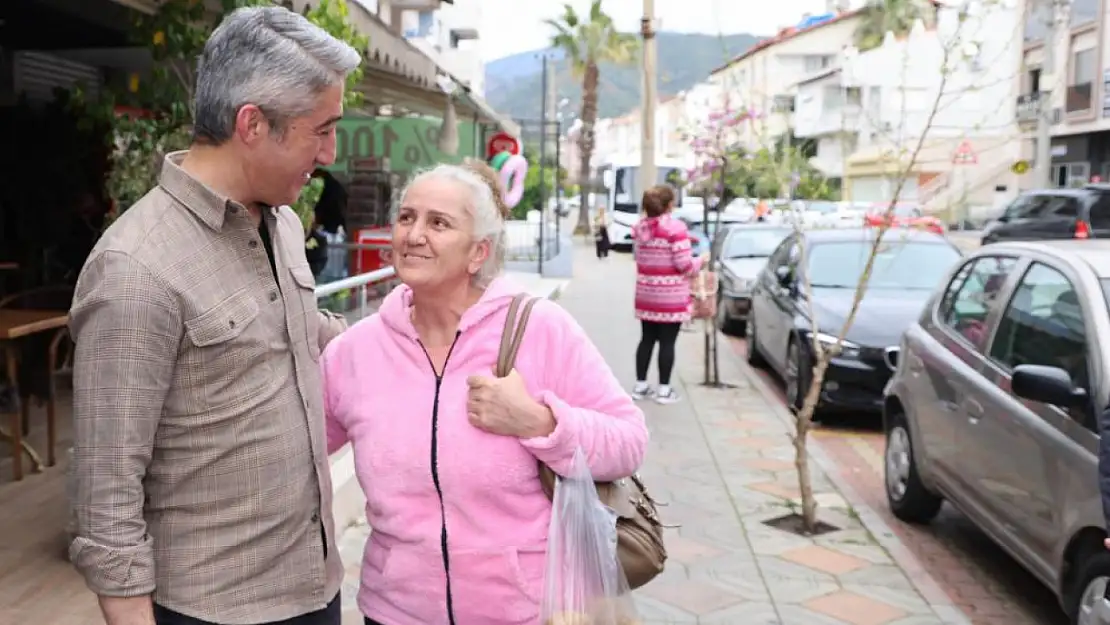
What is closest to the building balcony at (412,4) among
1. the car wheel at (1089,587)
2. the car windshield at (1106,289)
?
the car windshield at (1106,289)

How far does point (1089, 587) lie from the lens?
12.7 feet

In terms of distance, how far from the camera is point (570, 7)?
41.8 meters

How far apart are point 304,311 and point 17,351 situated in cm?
467

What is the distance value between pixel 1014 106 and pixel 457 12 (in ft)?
75.6

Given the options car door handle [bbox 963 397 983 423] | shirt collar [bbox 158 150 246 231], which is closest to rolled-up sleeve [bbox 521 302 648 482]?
shirt collar [bbox 158 150 246 231]

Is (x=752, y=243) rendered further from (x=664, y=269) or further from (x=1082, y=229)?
(x=1082, y=229)

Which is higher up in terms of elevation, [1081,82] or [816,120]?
[1081,82]

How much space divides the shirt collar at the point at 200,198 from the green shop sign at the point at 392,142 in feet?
43.4

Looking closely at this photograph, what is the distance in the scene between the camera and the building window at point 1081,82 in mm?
39500

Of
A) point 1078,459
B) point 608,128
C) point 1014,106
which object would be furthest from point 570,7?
point 608,128

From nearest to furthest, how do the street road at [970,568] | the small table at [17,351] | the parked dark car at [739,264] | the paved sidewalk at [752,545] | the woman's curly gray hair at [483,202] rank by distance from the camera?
the woman's curly gray hair at [483,202], the paved sidewalk at [752,545], the street road at [970,568], the small table at [17,351], the parked dark car at [739,264]

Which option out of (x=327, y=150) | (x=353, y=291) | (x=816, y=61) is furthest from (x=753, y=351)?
(x=816, y=61)

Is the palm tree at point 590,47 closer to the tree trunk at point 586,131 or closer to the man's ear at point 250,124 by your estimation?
the tree trunk at point 586,131

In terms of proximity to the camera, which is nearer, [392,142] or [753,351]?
[753,351]
